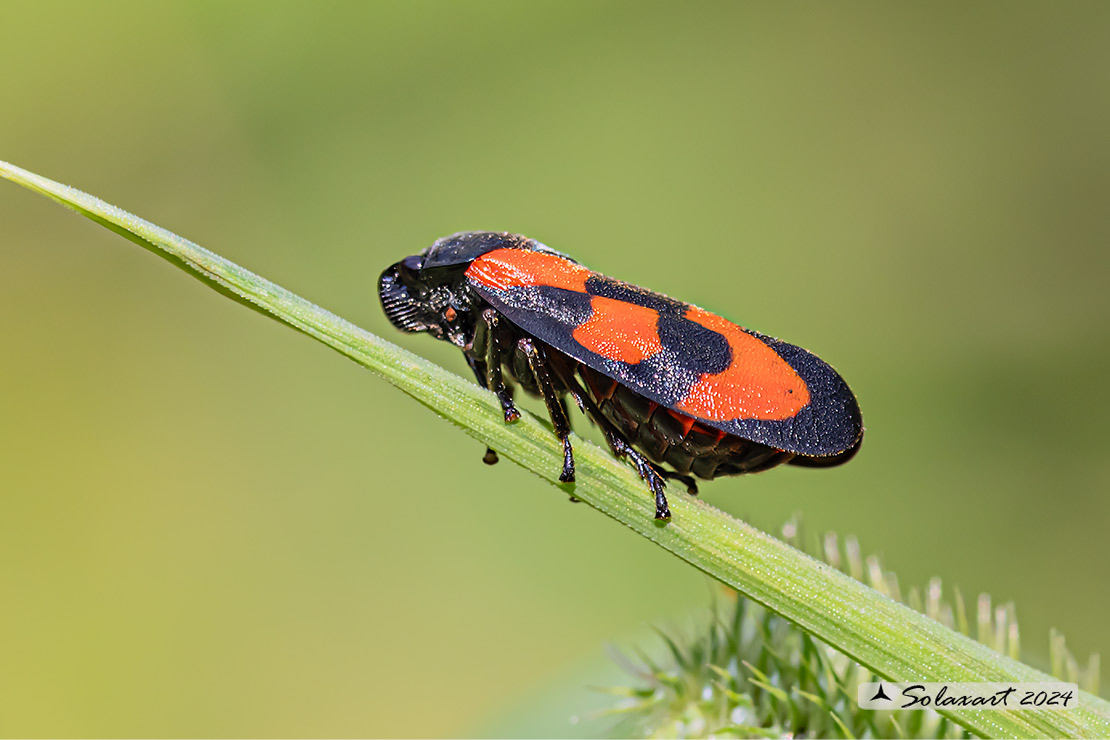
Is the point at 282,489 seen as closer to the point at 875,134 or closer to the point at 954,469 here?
the point at 954,469

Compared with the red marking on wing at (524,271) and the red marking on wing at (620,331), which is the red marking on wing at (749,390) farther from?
the red marking on wing at (524,271)

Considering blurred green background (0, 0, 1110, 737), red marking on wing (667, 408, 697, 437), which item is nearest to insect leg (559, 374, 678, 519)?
red marking on wing (667, 408, 697, 437)

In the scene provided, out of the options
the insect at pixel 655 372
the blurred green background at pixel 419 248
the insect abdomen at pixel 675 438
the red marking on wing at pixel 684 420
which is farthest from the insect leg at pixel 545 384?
the blurred green background at pixel 419 248

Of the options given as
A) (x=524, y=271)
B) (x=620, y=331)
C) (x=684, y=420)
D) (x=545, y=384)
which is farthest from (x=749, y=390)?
(x=524, y=271)

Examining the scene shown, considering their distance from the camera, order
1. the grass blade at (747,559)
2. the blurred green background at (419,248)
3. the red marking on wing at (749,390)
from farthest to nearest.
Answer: the blurred green background at (419,248) → the red marking on wing at (749,390) → the grass blade at (747,559)

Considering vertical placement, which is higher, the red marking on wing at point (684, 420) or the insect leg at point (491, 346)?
the insect leg at point (491, 346)

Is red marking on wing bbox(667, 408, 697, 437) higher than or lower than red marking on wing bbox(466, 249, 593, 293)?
lower

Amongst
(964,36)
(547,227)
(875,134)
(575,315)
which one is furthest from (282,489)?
(964,36)

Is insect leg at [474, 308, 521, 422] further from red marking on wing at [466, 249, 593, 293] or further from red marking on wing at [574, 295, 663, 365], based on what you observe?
red marking on wing at [574, 295, 663, 365]
